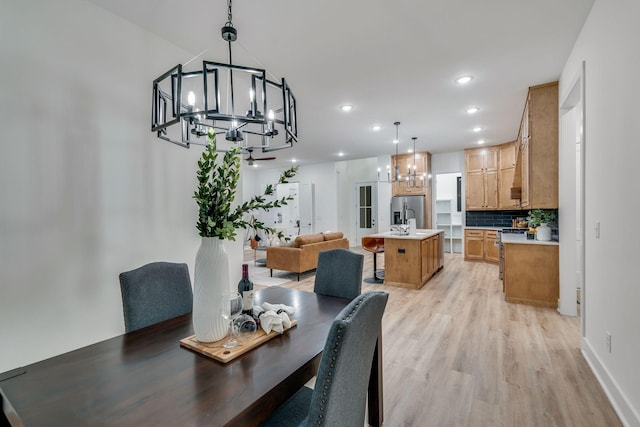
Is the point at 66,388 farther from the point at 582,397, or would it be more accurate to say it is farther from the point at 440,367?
the point at 582,397

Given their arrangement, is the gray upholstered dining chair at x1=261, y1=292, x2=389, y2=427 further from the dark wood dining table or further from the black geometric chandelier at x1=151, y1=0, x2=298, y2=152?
the black geometric chandelier at x1=151, y1=0, x2=298, y2=152

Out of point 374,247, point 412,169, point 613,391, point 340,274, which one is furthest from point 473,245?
point 340,274

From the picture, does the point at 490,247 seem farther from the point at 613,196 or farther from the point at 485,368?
the point at 613,196

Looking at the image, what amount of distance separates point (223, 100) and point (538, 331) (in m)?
4.12

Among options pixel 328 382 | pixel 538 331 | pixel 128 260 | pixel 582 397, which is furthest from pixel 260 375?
pixel 538 331

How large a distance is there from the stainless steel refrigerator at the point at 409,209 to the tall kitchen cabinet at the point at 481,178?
1067 millimetres

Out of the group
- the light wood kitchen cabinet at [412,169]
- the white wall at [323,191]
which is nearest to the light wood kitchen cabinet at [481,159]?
the light wood kitchen cabinet at [412,169]

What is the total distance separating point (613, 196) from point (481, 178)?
5602 mm

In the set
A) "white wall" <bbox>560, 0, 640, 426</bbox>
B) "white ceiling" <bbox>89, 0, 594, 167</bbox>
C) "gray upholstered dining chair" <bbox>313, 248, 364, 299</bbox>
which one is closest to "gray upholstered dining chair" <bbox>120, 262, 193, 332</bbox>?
"gray upholstered dining chair" <bbox>313, 248, 364, 299</bbox>

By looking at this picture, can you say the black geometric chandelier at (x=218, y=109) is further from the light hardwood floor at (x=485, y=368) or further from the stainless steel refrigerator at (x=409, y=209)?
the stainless steel refrigerator at (x=409, y=209)

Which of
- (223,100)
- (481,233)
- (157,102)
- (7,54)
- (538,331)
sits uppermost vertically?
(223,100)

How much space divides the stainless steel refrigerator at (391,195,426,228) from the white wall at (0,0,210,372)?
20.0 ft

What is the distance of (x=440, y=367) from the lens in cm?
244

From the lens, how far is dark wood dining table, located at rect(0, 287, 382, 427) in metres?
0.88
